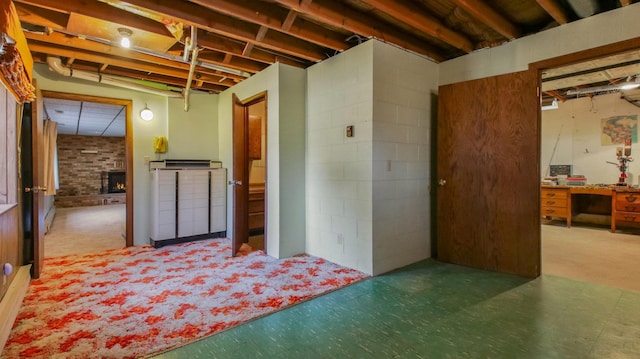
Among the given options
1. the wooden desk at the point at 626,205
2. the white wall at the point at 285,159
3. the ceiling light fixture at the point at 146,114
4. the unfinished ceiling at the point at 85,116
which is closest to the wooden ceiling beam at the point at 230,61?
the white wall at the point at 285,159

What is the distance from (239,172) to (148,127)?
1.88 metres

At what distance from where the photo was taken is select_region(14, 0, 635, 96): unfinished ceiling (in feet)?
8.78

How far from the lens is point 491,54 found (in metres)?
3.50

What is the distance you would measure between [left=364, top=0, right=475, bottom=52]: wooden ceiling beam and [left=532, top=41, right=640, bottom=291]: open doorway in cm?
146

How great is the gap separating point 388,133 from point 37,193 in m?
3.72

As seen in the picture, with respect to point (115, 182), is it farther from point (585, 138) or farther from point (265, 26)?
point (585, 138)

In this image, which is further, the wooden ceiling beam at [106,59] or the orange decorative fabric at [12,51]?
the wooden ceiling beam at [106,59]

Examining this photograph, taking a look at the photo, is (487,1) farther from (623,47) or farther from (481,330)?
(481,330)

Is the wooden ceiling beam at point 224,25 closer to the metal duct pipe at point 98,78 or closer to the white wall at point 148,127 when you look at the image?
the metal duct pipe at point 98,78

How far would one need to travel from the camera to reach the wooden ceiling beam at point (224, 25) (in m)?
2.64

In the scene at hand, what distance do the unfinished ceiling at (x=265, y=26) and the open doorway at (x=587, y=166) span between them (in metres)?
1.39

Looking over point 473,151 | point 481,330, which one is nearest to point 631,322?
point 481,330

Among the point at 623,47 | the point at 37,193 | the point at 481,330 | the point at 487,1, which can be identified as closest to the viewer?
the point at 481,330

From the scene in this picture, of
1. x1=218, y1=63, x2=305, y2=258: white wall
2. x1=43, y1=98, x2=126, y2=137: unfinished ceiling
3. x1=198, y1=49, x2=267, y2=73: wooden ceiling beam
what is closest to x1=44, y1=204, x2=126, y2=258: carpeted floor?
x1=43, y1=98, x2=126, y2=137: unfinished ceiling
